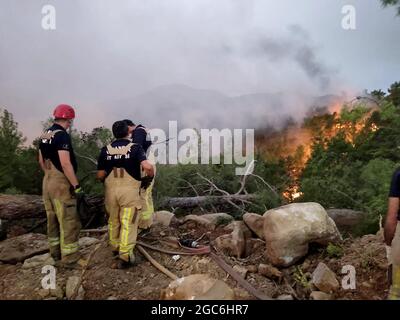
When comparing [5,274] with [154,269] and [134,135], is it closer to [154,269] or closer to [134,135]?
[154,269]

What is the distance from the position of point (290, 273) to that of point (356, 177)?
7.25m

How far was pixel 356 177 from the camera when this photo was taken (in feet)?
34.1

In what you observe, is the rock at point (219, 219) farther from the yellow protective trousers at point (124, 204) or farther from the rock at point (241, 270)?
the yellow protective trousers at point (124, 204)

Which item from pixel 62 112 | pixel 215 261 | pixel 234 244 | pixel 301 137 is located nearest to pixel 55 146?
pixel 62 112

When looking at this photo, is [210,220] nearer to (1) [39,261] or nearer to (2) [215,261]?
(2) [215,261]

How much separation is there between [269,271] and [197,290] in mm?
1125

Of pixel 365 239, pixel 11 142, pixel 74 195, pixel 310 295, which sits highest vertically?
pixel 11 142

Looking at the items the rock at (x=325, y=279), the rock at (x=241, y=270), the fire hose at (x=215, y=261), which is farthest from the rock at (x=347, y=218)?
the fire hose at (x=215, y=261)

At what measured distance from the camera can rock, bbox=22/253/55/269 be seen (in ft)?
14.4

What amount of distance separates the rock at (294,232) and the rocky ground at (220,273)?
14 cm

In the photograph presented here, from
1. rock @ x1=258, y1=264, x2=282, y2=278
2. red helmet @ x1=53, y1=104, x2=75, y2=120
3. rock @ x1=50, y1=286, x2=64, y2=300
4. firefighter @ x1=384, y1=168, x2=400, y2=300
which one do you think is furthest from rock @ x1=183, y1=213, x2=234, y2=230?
firefighter @ x1=384, y1=168, x2=400, y2=300

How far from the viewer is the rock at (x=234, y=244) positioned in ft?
15.4

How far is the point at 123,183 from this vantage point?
13.6 feet
